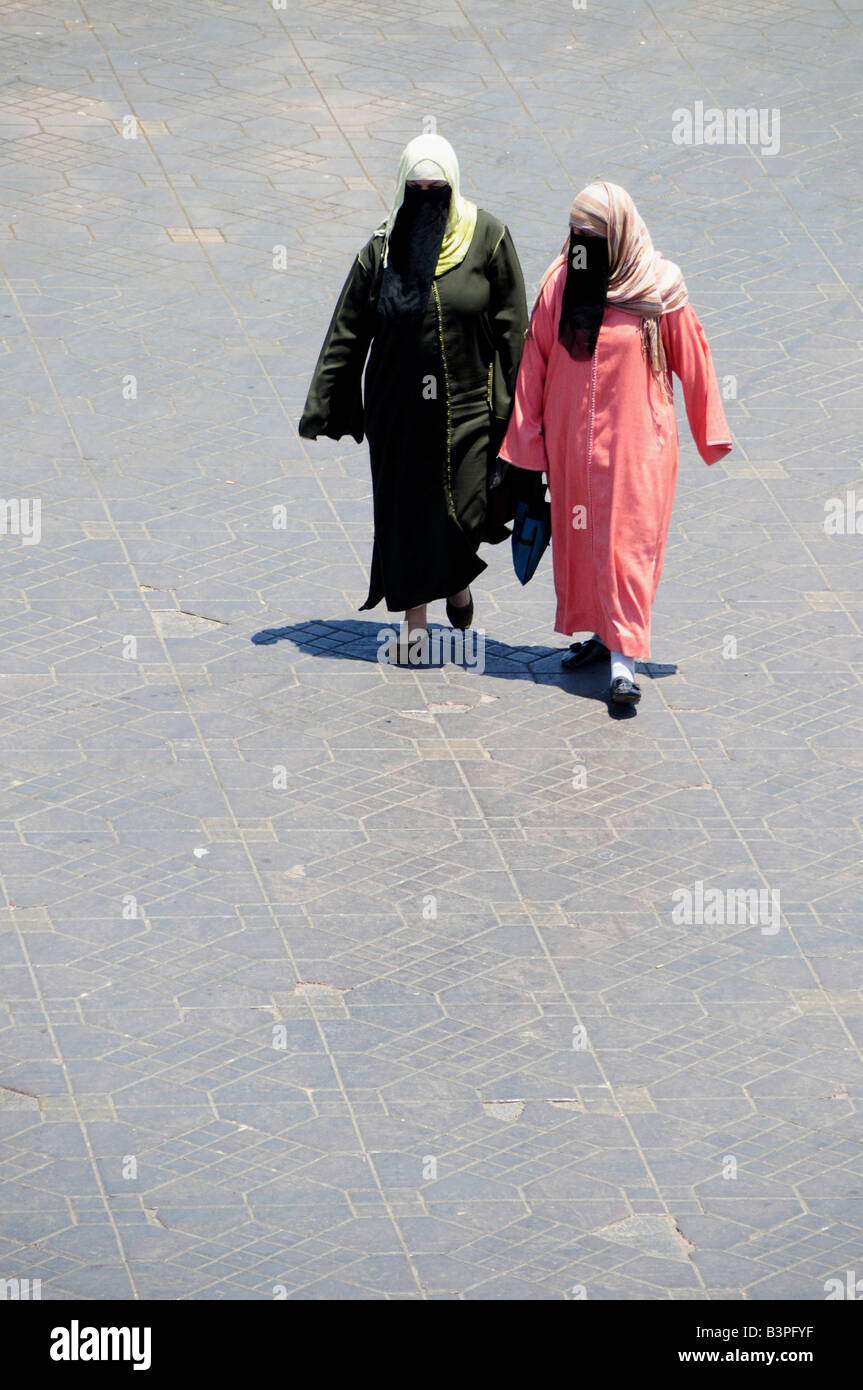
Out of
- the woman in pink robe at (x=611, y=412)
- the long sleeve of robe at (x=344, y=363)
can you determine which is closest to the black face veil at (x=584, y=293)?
the woman in pink robe at (x=611, y=412)

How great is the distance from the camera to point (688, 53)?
46.6ft

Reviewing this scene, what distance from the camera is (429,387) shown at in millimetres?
8109

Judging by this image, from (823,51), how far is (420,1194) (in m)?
10.3

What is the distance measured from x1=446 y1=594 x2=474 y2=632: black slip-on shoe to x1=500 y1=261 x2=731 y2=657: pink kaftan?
402 millimetres

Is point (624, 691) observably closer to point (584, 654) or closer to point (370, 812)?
point (584, 654)

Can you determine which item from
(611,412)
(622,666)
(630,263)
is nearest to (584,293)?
(630,263)

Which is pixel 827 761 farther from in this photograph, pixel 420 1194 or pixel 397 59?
pixel 397 59

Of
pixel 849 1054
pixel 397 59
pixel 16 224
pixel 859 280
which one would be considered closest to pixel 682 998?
pixel 849 1054

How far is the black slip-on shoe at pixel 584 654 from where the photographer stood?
27.9 ft

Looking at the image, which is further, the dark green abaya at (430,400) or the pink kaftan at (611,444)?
the dark green abaya at (430,400)

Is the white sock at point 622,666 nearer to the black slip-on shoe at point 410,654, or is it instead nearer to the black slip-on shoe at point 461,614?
the black slip-on shoe at point 461,614

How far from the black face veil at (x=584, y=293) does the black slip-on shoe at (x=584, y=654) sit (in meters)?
1.16

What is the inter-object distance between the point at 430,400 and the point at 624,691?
4.15 feet

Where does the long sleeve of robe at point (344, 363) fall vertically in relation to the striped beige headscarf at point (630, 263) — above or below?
below
